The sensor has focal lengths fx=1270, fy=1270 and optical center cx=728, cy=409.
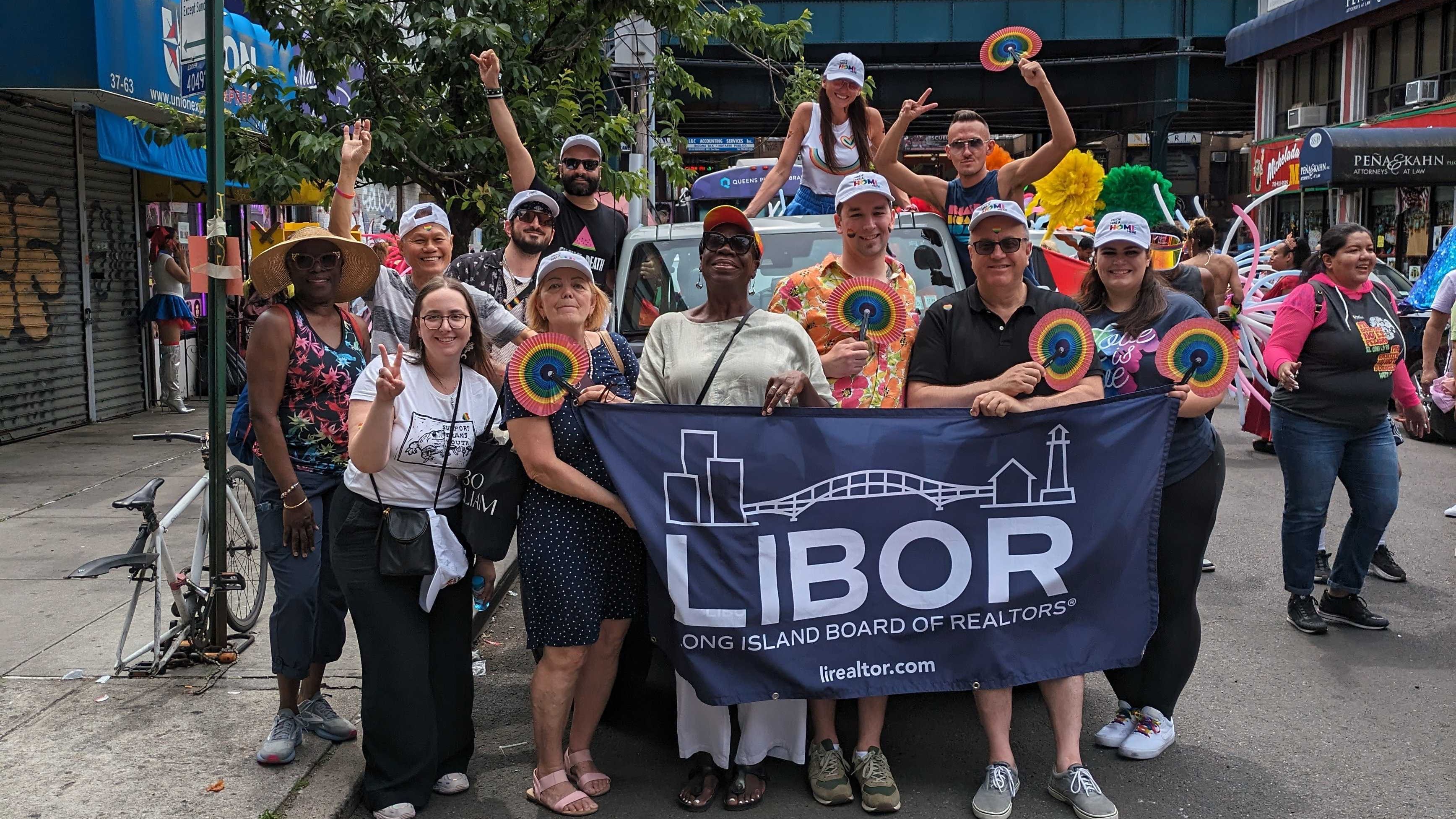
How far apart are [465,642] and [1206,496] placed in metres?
2.75

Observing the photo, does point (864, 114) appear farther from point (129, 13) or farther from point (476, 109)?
point (129, 13)

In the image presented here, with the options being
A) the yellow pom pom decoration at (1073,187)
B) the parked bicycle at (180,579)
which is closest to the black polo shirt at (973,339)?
the parked bicycle at (180,579)

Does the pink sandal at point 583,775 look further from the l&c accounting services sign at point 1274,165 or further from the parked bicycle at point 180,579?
the l&c accounting services sign at point 1274,165

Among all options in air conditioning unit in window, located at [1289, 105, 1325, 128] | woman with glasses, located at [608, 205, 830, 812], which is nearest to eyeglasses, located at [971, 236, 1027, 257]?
Answer: woman with glasses, located at [608, 205, 830, 812]

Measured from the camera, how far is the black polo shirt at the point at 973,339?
4.40 m

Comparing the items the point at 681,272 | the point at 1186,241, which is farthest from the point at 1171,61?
the point at 681,272

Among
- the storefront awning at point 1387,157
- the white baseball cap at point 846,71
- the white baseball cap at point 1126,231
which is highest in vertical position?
the storefront awning at point 1387,157

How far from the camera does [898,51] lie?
35938mm

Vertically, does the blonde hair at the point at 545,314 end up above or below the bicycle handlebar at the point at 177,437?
above

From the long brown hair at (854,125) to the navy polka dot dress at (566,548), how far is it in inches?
128

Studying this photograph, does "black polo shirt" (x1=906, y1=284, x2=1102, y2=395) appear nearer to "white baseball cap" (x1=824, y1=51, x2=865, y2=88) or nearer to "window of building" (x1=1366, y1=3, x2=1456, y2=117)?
"white baseball cap" (x1=824, y1=51, x2=865, y2=88)

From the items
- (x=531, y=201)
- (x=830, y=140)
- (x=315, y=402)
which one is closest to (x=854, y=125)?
(x=830, y=140)

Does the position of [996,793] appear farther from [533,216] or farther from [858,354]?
[533,216]

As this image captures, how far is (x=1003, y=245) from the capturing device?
172 inches
